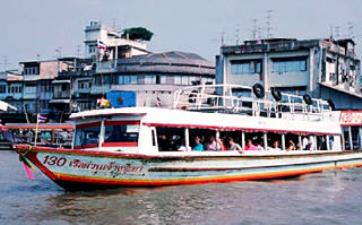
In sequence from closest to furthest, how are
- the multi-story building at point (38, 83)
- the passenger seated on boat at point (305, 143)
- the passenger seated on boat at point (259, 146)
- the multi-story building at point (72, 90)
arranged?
the passenger seated on boat at point (259, 146) < the passenger seated on boat at point (305, 143) < the multi-story building at point (72, 90) < the multi-story building at point (38, 83)

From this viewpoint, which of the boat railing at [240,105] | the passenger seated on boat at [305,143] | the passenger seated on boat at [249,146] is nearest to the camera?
the passenger seated on boat at [249,146]

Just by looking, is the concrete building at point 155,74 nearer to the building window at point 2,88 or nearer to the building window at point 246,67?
the building window at point 246,67

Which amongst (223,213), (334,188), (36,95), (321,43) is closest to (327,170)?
(334,188)

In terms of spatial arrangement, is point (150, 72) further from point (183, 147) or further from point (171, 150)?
point (171, 150)

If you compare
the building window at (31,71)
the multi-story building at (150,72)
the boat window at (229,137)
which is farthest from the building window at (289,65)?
the building window at (31,71)

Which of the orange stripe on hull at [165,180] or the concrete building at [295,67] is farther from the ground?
the concrete building at [295,67]

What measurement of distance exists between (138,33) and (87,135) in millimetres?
57664

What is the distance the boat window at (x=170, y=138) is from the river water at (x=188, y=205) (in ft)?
3.99

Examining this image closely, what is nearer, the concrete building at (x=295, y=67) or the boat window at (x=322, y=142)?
the boat window at (x=322, y=142)

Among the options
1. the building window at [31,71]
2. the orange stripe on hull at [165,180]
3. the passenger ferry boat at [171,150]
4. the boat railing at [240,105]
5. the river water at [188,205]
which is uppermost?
the building window at [31,71]

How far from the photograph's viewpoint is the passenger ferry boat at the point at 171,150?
14.1 metres

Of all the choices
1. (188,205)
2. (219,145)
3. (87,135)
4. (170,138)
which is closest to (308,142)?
(219,145)

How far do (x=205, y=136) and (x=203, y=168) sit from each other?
4.33 feet

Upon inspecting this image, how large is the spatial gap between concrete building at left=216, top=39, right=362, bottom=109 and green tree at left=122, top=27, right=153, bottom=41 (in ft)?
98.0
